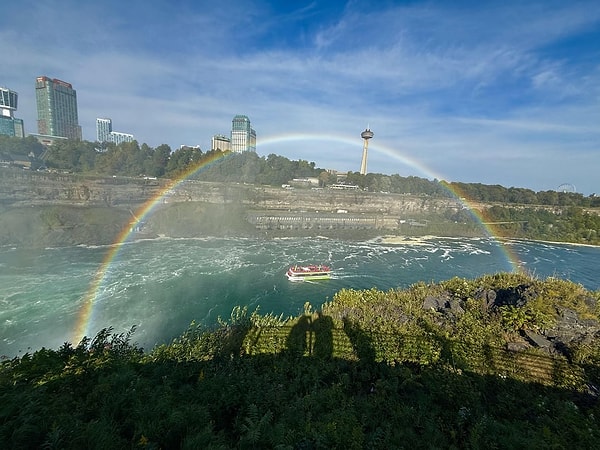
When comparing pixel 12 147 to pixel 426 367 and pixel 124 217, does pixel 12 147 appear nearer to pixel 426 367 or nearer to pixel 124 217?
pixel 124 217

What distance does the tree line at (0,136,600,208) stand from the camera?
171ft

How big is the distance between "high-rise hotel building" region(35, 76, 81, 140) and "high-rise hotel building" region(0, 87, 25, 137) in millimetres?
6796

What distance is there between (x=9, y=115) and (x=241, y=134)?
80579 millimetres

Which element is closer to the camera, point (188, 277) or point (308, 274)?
point (188, 277)

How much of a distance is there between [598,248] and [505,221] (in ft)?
42.7

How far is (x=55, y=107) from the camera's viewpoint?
115 m

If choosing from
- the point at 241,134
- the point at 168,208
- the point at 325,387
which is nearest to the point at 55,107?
the point at 241,134

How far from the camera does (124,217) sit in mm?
37594

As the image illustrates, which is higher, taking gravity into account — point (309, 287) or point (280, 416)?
point (280, 416)

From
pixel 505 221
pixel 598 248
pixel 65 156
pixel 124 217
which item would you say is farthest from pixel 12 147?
pixel 598 248

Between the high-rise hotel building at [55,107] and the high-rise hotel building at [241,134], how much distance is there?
65575 mm

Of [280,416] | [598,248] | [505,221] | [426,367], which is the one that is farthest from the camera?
[505,221]

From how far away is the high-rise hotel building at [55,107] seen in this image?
112 meters

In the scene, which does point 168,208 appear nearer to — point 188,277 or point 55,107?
point 188,277
